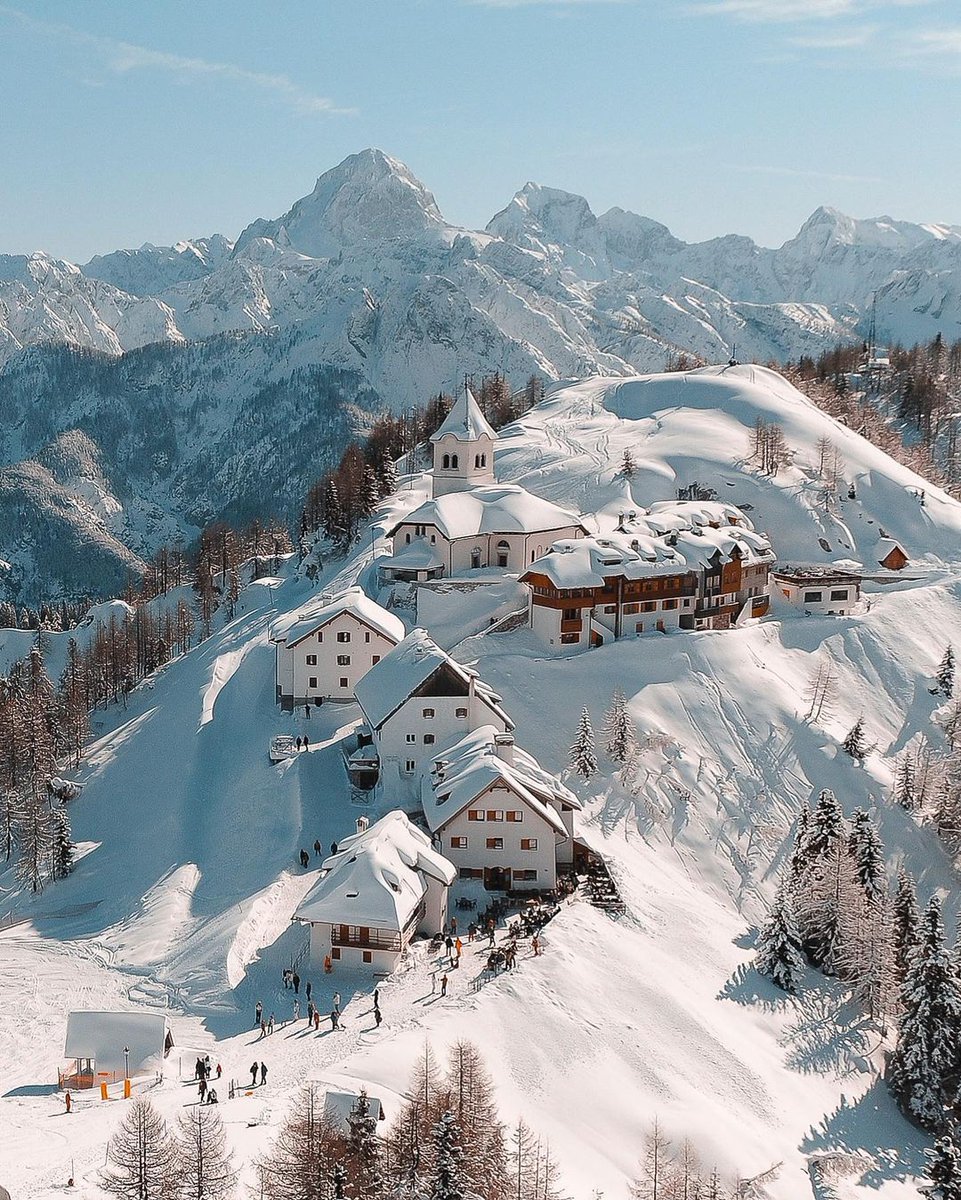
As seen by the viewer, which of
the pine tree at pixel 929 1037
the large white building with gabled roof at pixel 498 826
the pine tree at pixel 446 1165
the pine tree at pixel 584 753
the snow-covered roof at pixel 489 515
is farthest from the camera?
the snow-covered roof at pixel 489 515

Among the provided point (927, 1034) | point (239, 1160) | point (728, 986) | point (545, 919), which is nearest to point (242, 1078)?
point (239, 1160)

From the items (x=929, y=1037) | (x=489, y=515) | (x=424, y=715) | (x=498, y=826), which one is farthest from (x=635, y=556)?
(x=929, y=1037)

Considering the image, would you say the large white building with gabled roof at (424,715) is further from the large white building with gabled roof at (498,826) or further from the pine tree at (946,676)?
the pine tree at (946,676)

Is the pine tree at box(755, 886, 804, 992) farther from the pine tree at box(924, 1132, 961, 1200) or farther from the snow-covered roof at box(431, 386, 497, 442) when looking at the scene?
the snow-covered roof at box(431, 386, 497, 442)

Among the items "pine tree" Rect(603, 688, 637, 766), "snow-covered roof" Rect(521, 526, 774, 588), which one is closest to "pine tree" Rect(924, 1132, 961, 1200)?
"pine tree" Rect(603, 688, 637, 766)

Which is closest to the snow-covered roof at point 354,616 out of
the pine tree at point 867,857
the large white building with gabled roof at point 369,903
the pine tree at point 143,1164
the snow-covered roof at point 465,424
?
the large white building with gabled roof at point 369,903

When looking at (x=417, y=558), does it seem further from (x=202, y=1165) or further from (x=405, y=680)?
(x=202, y=1165)

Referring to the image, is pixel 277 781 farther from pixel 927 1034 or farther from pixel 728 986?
pixel 927 1034
